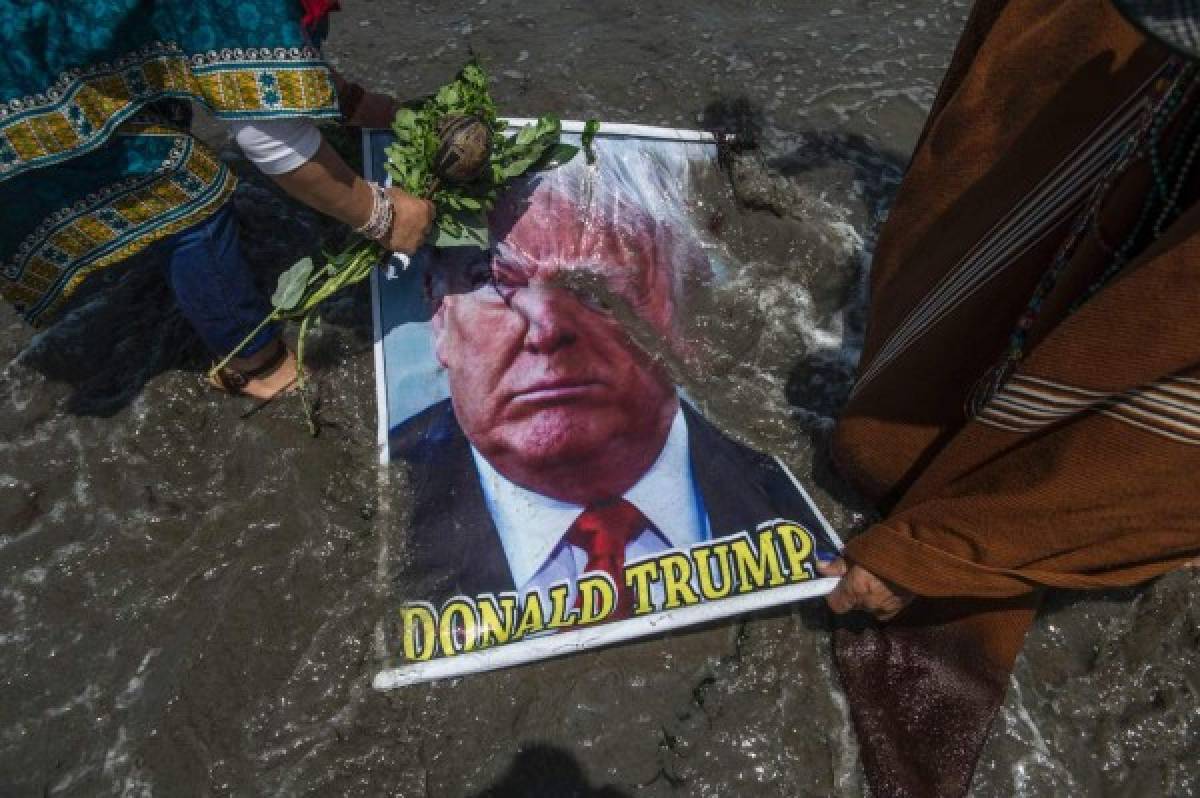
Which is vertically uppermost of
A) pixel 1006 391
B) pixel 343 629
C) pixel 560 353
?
pixel 1006 391

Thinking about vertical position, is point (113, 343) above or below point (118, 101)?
below

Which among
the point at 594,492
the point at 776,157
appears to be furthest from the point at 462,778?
the point at 776,157

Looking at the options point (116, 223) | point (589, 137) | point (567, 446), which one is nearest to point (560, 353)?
point (567, 446)

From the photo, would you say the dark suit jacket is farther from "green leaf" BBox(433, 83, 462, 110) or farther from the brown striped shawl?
"green leaf" BBox(433, 83, 462, 110)

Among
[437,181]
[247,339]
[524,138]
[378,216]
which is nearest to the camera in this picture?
[378,216]

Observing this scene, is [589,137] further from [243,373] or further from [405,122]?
[243,373]

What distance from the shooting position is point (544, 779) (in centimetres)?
209

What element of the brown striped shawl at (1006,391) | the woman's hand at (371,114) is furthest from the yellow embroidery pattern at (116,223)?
the brown striped shawl at (1006,391)

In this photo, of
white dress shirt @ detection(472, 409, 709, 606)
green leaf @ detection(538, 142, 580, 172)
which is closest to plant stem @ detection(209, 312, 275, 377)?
white dress shirt @ detection(472, 409, 709, 606)

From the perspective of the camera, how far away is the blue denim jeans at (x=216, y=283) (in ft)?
7.43

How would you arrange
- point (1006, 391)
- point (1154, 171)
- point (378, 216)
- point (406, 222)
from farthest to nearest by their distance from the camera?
1. point (406, 222)
2. point (378, 216)
3. point (1006, 391)
4. point (1154, 171)

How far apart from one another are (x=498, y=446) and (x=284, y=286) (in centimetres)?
83

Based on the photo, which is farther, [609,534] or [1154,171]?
[609,534]

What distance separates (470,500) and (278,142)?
42.8 inches
